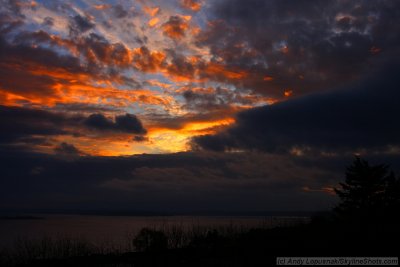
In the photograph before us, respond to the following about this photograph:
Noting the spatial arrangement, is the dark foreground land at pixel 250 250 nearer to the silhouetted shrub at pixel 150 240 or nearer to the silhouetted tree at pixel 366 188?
the silhouetted shrub at pixel 150 240

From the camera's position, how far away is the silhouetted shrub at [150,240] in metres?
26.8

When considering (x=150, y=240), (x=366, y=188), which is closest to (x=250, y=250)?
(x=150, y=240)

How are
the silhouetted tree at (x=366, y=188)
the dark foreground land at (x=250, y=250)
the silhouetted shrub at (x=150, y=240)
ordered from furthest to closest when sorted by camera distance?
the silhouetted tree at (x=366, y=188), the silhouetted shrub at (x=150, y=240), the dark foreground land at (x=250, y=250)

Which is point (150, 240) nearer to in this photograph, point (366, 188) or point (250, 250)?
point (250, 250)

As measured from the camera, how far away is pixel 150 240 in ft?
89.5

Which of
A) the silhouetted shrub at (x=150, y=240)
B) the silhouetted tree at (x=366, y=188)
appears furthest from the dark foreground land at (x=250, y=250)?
the silhouetted tree at (x=366, y=188)

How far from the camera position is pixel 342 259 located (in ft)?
45.3

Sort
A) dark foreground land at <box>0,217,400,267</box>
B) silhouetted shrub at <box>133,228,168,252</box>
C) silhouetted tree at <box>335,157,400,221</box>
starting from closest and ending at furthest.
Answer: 1. dark foreground land at <box>0,217,400,267</box>
2. silhouetted shrub at <box>133,228,168,252</box>
3. silhouetted tree at <box>335,157,400,221</box>

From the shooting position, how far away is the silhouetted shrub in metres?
26.8

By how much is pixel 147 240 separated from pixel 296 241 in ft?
42.2

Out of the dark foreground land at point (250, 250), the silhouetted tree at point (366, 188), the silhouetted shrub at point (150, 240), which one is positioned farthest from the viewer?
the silhouetted tree at point (366, 188)

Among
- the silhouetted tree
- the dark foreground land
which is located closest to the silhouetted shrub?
the dark foreground land

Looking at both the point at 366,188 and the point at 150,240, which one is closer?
the point at 150,240

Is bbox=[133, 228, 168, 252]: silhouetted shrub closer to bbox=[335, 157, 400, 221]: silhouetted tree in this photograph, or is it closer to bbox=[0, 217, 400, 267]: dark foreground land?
bbox=[0, 217, 400, 267]: dark foreground land
